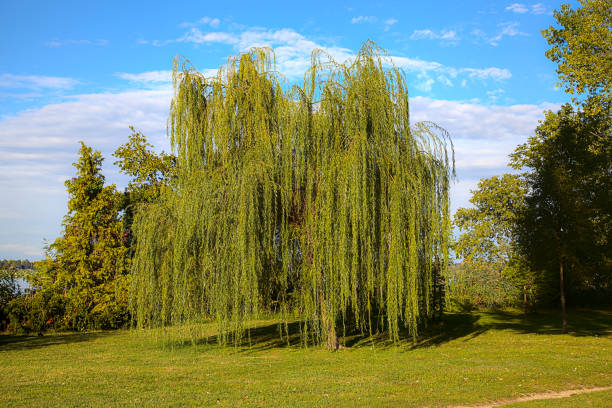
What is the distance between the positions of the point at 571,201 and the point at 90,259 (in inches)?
750

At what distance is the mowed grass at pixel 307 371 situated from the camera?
7.86 m

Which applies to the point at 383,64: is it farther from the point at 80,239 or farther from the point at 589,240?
the point at 80,239

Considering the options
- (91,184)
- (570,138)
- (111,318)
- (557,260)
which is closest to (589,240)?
(557,260)

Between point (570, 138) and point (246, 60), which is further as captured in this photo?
point (570, 138)

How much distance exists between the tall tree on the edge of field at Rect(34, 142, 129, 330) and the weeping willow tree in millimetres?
8278

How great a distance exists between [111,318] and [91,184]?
6.04 metres

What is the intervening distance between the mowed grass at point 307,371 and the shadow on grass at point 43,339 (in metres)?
0.07

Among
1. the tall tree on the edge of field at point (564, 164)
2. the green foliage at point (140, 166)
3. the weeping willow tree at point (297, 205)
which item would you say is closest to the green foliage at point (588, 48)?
the tall tree on the edge of field at point (564, 164)

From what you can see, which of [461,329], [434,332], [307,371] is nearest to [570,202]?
[461,329]

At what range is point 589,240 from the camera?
639 inches

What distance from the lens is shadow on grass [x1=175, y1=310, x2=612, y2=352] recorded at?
45.8 feet

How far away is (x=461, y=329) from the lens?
17078 mm

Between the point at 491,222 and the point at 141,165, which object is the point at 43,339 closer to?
the point at 141,165

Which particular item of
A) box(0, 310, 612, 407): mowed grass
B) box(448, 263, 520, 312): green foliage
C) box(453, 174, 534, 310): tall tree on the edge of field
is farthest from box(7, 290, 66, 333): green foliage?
box(453, 174, 534, 310): tall tree on the edge of field
